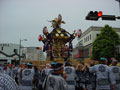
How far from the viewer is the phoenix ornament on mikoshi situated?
71.4ft

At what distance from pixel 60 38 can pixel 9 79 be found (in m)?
20.6

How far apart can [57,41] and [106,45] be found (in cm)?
1634

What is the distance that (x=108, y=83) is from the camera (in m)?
5.71

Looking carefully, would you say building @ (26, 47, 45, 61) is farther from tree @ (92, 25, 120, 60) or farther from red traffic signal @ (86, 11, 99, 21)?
red traffic signal @ (86, 11, 99, 21)

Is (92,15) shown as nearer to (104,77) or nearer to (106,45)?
(104,77)

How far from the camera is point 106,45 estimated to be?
1348 inches

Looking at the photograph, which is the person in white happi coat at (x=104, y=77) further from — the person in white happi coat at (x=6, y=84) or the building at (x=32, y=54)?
the building at (x=32, y=54)

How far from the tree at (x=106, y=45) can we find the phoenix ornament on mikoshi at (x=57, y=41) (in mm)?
14277

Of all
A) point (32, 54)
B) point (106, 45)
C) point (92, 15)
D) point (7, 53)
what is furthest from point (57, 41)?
point (7, 53)

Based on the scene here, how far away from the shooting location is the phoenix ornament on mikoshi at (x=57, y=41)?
71.4 feet

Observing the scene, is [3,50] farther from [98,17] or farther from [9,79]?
[9,79]

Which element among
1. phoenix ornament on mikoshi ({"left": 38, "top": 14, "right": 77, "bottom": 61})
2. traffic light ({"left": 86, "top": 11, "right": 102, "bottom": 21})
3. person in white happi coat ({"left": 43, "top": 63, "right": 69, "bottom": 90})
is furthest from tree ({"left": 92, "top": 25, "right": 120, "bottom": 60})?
person in white happi coat ({"left": 43, "top": 63, "right": 69, "bottom": 90})

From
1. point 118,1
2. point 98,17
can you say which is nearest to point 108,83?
point 98,17

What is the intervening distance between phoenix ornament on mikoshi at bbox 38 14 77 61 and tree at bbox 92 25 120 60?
1428cm
